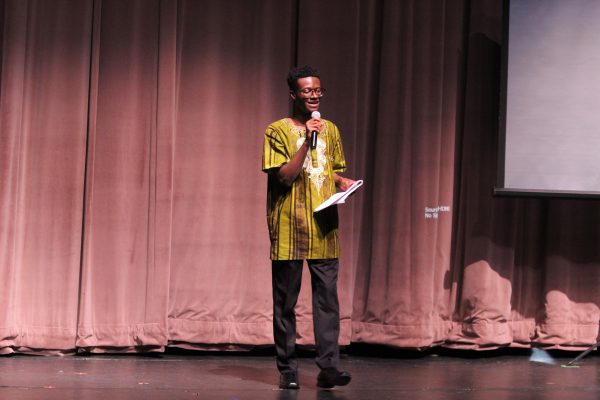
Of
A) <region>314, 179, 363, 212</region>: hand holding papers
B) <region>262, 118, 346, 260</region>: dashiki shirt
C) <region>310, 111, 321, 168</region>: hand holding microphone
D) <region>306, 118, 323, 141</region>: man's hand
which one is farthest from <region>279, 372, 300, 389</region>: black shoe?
<region>306, 118, 323, 141</region>: man's hand

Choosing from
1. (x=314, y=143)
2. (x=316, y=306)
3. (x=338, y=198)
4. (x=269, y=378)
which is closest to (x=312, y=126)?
(x=314, y=143)

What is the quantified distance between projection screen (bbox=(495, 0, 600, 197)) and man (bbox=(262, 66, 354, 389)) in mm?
1228

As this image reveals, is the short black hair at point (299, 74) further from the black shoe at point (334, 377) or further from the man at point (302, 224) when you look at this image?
the black shoe at point (334, 377)

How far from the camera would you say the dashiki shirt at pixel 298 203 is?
11.6ft

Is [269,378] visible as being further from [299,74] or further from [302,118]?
[299,74]

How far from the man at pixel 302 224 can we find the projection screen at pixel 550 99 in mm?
1228

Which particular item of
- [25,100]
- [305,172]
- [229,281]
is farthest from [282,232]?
[25,100]

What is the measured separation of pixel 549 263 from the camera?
15.6ft

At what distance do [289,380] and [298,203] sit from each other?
0.75 metres

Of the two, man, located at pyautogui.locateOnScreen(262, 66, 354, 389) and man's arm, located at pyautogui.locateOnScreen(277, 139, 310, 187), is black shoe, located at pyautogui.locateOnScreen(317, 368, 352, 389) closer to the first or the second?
man, located at pyautogui.locateOnScreen(262, 66, 354, 389)

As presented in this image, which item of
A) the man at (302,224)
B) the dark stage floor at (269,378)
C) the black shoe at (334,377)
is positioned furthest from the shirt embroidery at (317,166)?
the dark stage floor at (269,378)

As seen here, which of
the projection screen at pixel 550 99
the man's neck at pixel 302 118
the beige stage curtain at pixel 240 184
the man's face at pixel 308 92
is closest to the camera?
the man's face at pixel 308 92

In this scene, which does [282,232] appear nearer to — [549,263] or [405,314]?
[405,314]

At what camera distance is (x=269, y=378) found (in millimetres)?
4023
